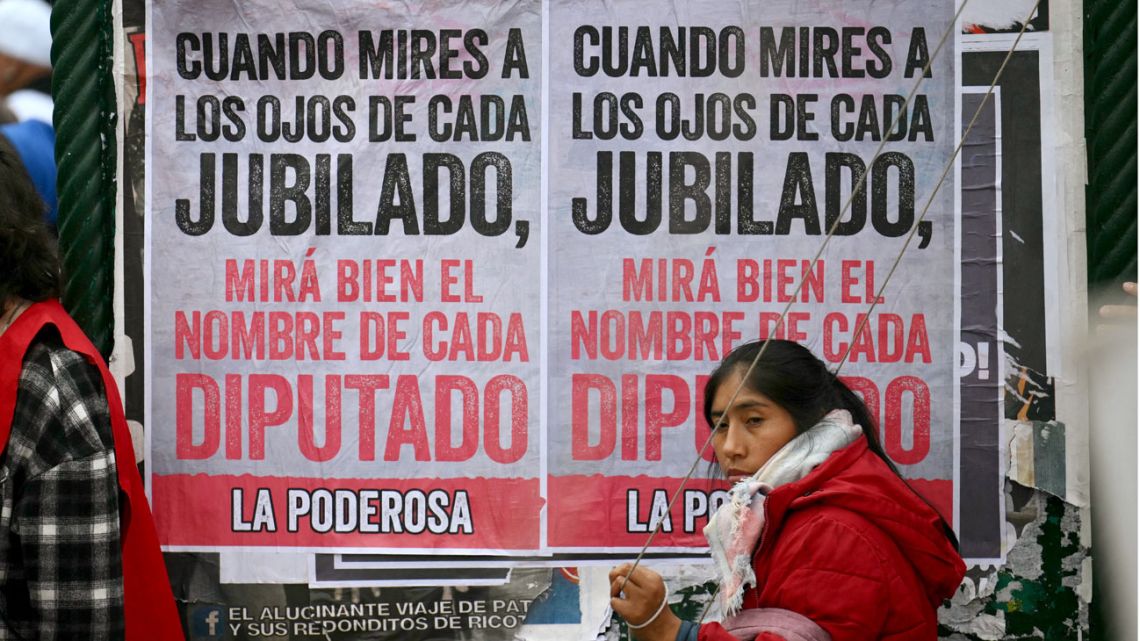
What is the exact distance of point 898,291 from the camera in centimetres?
286

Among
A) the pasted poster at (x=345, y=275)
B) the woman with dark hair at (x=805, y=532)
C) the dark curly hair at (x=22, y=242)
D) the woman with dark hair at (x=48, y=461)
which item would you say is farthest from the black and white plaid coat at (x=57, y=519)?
the woman with dark hair at (x=805, y=532)

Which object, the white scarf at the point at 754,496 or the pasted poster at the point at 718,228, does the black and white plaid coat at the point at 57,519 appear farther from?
the white scarf at the point at 754,496

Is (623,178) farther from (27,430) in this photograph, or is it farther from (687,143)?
(27,430)

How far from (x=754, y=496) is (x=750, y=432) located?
0.17m

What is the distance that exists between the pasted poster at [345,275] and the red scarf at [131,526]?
0.48m

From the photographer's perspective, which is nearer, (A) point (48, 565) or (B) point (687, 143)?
(A) point (48, 565)

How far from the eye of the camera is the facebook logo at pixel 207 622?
9.72ft

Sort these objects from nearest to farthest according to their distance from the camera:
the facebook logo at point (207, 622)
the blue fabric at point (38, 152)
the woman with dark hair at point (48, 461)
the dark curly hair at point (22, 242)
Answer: the woman with dark hair at point (48, 461), the dark curly hair at point (22, 242), the facebook logo at point (207, 622), the blue fabric at point (38, 152)

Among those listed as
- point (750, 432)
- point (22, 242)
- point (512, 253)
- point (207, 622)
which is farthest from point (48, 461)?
point (750, 432)

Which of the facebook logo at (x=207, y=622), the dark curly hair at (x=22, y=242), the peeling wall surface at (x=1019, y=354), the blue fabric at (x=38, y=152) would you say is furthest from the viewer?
the blue fabric at (x=38, y=152)

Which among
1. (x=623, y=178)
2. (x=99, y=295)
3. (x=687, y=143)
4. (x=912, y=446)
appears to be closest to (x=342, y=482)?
(x=99, y=295)

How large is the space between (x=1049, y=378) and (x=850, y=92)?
35.2 inches

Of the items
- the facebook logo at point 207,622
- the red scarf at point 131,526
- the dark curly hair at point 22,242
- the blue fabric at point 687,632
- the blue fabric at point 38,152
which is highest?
the blue fabric at point 38,152

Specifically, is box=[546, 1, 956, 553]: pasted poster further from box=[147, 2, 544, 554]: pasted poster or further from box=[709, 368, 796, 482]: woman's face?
box=[709, 368, 796, 482]: woman's face
